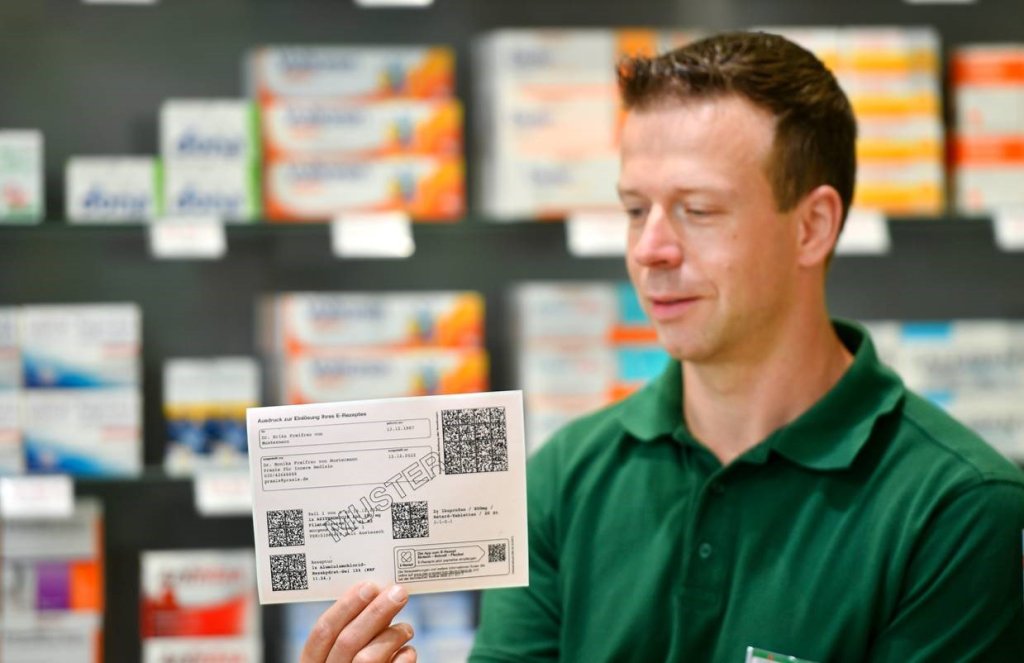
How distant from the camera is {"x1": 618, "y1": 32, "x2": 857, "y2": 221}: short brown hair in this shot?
74.7 inches

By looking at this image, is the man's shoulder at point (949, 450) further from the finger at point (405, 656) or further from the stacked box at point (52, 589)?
the stacked box at point (52, 589)

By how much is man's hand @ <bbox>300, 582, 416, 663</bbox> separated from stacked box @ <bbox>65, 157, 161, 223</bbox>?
167cm

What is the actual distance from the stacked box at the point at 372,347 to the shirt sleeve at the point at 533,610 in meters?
1.03

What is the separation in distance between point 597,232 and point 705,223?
1.22 meters

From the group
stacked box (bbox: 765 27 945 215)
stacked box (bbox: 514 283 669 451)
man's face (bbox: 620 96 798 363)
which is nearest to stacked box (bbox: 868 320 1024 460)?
stacked box (bbox: 765 27 945 215)

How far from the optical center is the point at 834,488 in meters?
1.81

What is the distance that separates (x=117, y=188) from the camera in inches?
119

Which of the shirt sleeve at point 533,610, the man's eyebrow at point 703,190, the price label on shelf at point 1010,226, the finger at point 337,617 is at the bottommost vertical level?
the shirt sleeve at point 533,610

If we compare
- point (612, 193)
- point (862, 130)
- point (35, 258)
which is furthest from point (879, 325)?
point (35, 258)

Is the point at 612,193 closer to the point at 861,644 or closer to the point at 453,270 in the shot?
the point at 453,270

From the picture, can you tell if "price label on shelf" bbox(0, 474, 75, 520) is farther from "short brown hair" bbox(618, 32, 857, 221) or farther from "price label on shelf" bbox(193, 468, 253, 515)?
"short brown hair" bbox(618, 32, 857, 221)

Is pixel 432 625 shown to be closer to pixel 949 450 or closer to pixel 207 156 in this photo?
pixel 207 156

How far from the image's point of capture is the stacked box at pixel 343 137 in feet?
9.98

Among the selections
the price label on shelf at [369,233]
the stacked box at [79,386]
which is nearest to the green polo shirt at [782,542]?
the price label on shelf at [369,233]
